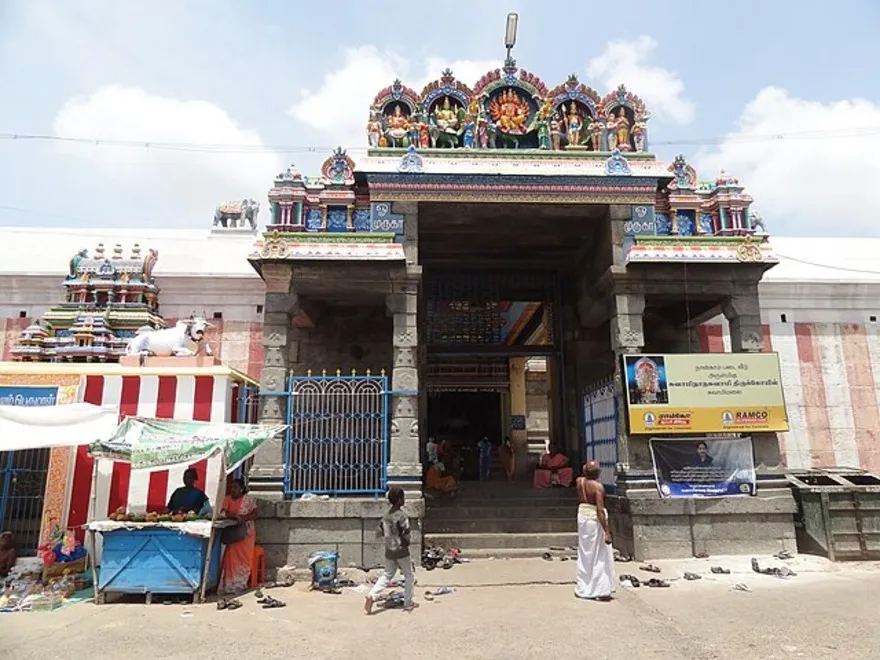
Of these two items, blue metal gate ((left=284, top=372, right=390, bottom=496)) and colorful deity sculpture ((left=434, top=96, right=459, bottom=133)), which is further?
colorful deity sculpture ((left=434, top=96, right=459, bottom=133))

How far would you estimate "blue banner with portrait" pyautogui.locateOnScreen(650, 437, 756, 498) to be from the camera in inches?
378

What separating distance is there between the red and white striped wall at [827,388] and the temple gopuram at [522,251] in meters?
2.17

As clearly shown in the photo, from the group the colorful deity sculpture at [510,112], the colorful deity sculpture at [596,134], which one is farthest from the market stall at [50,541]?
the colorful deity sculpture at [596,134]

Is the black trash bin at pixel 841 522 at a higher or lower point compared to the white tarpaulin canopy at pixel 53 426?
lower

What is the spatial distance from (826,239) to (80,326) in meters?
17.6

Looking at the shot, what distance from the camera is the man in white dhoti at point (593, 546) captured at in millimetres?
7363

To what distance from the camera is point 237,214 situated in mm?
16812

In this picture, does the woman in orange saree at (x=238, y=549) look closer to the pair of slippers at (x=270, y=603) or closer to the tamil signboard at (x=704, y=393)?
the pair of slippers at (x=270, y=603)

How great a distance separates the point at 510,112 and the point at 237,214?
8722 millimetres

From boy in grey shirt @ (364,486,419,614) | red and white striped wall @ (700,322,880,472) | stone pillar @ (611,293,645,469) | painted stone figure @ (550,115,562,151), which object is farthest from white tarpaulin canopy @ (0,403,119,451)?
red and white striped wall @ (700,322,880,472)

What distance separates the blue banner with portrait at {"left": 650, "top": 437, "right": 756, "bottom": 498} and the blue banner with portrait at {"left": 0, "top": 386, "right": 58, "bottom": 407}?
9.51m

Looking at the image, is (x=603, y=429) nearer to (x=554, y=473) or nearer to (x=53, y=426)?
(x=554, y=473)

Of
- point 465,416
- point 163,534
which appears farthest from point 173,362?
point 465,416

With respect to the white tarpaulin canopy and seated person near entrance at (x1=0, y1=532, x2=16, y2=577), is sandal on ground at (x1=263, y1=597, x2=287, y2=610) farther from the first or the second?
seated person near entrance at (x1=0, y1=532, x2=16, y2=577)
